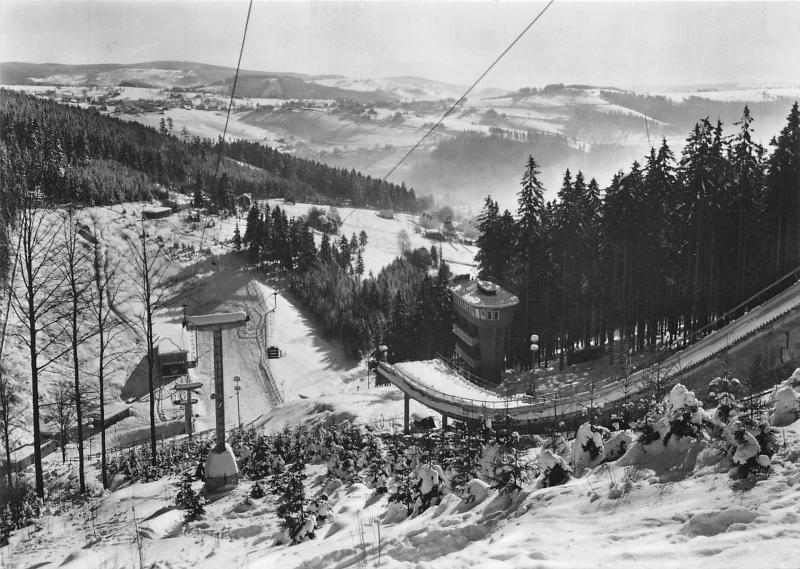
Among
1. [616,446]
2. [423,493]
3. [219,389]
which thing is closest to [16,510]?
[219,389]

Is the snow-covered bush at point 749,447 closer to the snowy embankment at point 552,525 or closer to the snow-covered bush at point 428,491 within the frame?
the snowy embankment at point 552,525

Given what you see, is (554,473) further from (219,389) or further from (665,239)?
(665,239)

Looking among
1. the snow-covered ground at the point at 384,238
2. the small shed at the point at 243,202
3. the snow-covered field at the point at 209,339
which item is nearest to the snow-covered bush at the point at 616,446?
the snow-covered field at the point at 209,339

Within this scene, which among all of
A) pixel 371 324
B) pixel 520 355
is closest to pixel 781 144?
pixel 520 355

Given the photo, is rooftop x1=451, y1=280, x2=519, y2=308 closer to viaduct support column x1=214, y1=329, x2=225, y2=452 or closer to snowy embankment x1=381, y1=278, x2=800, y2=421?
snowy embankment x1=381, y1=278, x2=800, y2=421

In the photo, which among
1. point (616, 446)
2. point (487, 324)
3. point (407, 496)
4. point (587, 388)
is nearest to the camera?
point (616, 446)

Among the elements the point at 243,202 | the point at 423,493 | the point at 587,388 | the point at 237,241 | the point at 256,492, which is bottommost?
the point at 587,388

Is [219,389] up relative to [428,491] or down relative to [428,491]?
down

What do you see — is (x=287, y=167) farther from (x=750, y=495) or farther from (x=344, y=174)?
(x=750, y=495)

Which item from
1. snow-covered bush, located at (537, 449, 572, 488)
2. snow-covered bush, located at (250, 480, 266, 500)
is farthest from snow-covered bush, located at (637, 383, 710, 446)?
snow-covered bush, located at (250, 480, 266, 500)
